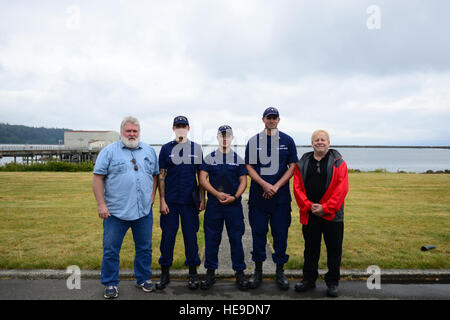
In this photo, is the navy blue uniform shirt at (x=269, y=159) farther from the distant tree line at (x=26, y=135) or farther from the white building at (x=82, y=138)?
the distant tree line at (x=26, y=135)

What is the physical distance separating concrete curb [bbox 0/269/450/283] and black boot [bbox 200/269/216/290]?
0.22m

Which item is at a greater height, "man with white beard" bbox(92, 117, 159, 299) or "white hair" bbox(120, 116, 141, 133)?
"white hair" bbox(120, 116, 141, 133)

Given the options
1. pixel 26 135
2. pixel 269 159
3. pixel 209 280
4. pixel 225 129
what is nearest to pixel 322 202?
pixel 269 159

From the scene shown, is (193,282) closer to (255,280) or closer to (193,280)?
(193,280)

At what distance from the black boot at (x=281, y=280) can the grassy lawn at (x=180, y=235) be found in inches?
19.9

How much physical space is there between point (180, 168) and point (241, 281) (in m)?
1.69

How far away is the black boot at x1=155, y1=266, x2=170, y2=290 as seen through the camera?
359cm

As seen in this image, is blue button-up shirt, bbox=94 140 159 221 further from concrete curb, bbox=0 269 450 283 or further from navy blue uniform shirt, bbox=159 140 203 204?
concrete curb, bbox=0 269 450 283

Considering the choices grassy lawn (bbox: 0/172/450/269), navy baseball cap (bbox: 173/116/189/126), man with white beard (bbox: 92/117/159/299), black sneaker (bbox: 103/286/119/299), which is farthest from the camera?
grassy lawn (bbox: 0/172/450/269)

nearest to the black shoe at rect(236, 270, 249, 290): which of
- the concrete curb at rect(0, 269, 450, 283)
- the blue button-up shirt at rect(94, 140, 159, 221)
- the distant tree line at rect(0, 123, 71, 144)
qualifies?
the concrete curb at rect(0, 269, 450, 283)

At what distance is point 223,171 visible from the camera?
3771 millimetres
